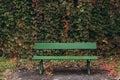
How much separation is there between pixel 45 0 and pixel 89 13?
1199 mm

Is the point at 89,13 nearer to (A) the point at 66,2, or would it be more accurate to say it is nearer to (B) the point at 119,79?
(A) the point at 66,2

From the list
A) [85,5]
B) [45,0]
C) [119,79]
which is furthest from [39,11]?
[119,79]

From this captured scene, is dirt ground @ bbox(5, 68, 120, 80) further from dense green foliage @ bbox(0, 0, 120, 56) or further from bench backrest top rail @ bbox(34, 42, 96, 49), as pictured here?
dense green foliage @ bbox(0, 0, 120, 56)

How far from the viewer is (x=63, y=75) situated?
993 centimetres

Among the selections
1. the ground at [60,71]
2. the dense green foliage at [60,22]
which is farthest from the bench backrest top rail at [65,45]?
the dense green foliage at [60,22]

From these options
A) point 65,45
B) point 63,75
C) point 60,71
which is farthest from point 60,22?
point 63,75

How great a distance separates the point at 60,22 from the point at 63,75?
1.71 m

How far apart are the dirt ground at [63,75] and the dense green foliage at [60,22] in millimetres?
1088

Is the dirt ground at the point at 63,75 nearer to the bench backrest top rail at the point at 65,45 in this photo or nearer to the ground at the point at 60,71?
the ground at the point at 60,71

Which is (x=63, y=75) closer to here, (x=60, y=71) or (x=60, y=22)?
(x=60, y=71)

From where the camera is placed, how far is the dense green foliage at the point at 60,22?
10.8 meters

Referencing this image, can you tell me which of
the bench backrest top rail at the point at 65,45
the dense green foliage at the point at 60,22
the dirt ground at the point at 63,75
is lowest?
the dirt ground at the point at 63,75

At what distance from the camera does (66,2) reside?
35.3 ft

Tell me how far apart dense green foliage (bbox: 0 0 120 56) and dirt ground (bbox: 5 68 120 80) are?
3.57 feet
